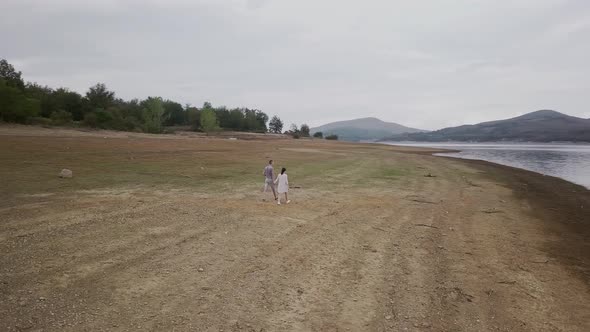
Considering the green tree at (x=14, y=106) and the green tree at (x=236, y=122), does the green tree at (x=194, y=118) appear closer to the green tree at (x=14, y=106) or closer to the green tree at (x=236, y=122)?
the green tree at (x=236, y=122)

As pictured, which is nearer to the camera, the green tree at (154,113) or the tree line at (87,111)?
the tree line at (87,111)

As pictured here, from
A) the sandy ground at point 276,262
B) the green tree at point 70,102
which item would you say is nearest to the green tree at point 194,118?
the green tree at point 70,102

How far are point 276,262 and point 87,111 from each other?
79.9 metres

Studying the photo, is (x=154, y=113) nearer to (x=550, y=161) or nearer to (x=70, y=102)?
(x=70, y=102)

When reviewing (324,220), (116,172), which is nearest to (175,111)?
(116,172)

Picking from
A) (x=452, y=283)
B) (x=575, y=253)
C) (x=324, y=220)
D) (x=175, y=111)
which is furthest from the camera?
(x=175, y=111)

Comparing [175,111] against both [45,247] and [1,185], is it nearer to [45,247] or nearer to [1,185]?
[1,185]

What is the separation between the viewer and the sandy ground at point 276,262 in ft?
21.6

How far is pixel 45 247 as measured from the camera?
890 cm

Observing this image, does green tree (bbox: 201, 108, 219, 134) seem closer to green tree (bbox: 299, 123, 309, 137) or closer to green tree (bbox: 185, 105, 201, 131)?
green tree (bbox: 185, 105, 201, 131)

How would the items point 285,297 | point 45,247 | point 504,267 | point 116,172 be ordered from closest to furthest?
point 285,297 → point 45,247 → point 504,267 → point 116,172

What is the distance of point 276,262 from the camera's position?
8977 mm

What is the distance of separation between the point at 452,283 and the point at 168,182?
15.4 metres

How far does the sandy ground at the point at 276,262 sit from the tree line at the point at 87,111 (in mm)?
43845
